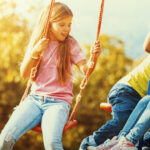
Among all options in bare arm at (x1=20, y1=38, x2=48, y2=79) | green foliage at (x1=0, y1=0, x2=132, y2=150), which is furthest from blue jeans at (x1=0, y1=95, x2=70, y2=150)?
green foliage at (x1=0, y1=0, x2=132, y2=150)

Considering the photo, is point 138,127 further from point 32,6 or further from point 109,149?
point 32,6

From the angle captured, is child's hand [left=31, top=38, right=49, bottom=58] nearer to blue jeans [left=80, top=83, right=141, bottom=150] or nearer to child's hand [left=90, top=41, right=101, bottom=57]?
child's hand [left=90, top=41, right=101, bottom=57]

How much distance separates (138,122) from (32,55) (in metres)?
0.97

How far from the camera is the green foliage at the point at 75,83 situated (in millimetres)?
7631

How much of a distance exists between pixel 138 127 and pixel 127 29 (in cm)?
1359

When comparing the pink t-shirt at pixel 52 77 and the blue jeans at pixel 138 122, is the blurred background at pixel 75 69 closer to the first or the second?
the pink t-shirt at pixel 52 77

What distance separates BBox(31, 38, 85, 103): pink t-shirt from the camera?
261 centimetres

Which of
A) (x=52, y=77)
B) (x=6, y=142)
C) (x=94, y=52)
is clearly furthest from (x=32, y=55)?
(x=6, y=142)

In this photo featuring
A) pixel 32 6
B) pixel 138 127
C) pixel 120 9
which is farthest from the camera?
pixel 120 9

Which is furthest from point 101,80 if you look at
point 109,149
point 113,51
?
point 109,149

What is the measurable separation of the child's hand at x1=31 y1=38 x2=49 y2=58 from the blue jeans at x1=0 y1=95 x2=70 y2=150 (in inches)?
13.2

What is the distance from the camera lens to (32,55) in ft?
8.46

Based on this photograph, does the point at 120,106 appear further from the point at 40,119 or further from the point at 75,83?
the point at 75,83

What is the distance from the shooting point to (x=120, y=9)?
16391 millimetres
